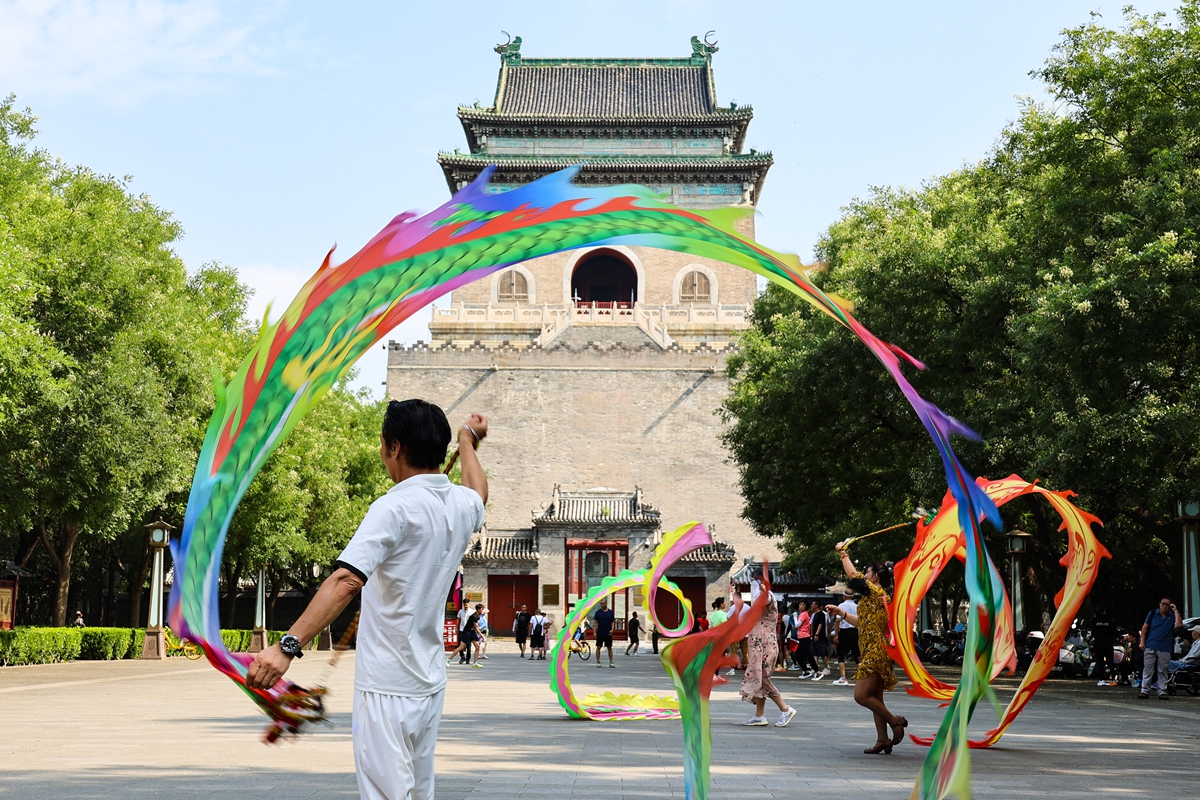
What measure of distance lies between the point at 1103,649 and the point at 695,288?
136 feet

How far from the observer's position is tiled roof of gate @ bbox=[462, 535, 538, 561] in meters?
51.9

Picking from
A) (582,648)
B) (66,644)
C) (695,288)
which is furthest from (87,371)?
(695,288)

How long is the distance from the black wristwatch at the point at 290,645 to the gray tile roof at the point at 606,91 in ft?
210

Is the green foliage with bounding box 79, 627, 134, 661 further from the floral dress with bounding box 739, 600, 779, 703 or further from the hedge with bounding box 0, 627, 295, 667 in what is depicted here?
the floral dress with bounding box 739, 600, 779, 703

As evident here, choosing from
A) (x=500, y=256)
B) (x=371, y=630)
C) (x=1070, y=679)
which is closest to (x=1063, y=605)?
(x=500, y=256)

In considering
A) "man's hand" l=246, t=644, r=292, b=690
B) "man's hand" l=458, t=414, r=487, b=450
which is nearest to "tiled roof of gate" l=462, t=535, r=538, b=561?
"man's hand" l=458, t=414, r=487, b=450

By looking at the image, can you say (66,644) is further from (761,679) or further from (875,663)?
(875,663)

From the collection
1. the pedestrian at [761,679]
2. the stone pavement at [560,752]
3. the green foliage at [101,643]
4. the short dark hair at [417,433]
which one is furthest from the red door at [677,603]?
the short dark hair at [417,433]

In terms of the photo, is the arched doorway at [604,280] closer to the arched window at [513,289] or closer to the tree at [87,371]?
the arched window at [513,289]

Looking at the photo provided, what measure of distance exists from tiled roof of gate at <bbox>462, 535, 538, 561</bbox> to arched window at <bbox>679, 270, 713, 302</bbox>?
17.9 metres

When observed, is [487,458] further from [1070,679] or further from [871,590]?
[871,590]

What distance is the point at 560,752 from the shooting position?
11.9 metres

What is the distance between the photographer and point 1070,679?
26.9 metres

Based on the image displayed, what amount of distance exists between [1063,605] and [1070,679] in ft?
52.0
